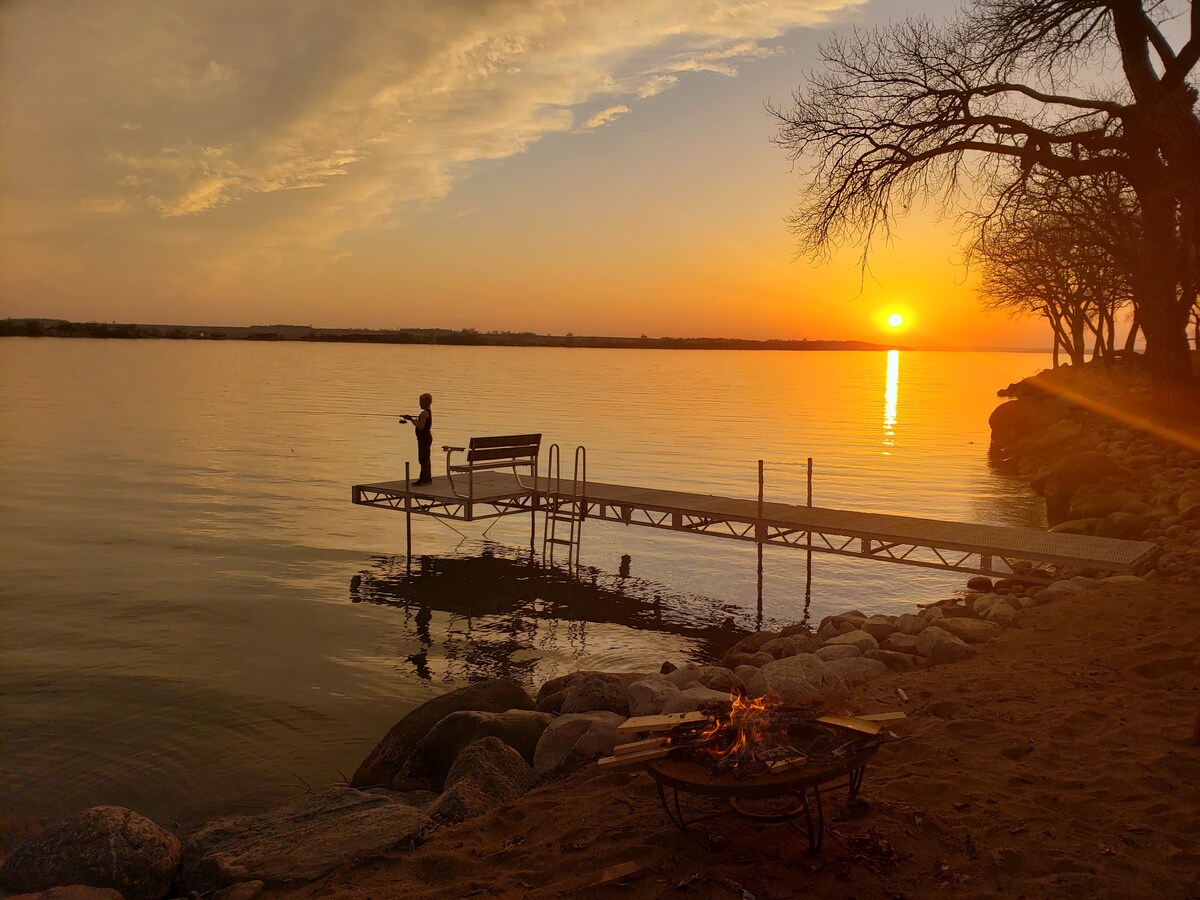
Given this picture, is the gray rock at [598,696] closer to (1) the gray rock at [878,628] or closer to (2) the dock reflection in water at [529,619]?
(2) the dock reflection in water at [529,619]

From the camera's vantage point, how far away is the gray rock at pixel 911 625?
11344 mm

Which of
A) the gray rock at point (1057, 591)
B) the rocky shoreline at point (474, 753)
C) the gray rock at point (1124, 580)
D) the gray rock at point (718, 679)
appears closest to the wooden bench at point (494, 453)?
the rocky shoreline at point (474, 753)

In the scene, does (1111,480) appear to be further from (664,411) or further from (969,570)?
(664,411)

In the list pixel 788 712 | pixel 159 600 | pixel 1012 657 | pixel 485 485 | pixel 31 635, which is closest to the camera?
pixel 788 712

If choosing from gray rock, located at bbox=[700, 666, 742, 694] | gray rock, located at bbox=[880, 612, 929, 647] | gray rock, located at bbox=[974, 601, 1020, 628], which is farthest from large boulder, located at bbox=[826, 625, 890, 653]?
gray rock, located at bbox=[700, 666, 742, 694]

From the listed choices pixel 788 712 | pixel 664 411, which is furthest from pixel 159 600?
pixel 664 411

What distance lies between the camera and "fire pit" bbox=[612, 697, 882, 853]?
514cm

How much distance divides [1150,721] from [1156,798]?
1.55 m

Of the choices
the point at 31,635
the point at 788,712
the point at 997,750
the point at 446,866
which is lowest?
the point at 31,635

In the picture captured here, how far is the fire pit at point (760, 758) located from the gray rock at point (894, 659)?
395cm

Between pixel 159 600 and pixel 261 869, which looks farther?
pixel 159 600

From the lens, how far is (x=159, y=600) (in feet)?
52.6

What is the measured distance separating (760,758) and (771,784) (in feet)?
1.06

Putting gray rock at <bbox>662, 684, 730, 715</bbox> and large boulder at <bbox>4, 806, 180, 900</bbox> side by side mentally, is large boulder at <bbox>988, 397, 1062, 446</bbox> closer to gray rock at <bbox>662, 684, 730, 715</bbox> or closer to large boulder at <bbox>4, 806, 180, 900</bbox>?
gray rock at <bbox>662, 684, 730, 715</bbox>
